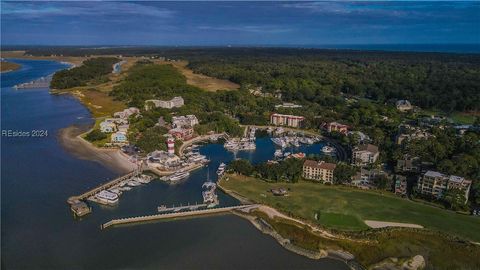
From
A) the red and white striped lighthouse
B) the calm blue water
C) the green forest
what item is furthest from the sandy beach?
the green forest

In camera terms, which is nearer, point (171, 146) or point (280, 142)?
point (171, 146)

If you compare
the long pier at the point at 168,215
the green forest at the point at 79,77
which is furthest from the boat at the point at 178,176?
the green forest at the point at 79,77

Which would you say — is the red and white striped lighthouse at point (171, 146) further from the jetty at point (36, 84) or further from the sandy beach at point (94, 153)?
the jetty at point (36, 84)

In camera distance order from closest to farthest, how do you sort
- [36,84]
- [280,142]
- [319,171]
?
[319,171]
[280,142]
[36,84]

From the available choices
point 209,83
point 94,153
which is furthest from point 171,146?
point 209,83

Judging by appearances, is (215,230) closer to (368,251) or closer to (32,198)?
(368,251)

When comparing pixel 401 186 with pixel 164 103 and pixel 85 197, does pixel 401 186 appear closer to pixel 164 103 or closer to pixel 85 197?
pixel 85 197
